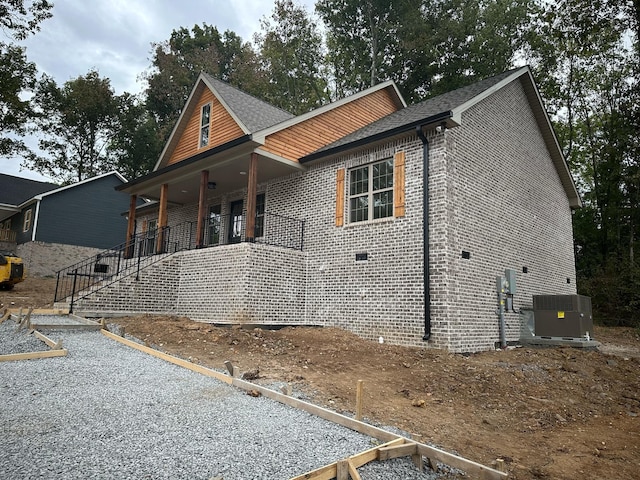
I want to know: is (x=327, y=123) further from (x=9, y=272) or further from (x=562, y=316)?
(x=9, y=272)

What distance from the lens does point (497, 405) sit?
5.96 m

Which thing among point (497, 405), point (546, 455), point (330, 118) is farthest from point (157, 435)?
point (330, 118)

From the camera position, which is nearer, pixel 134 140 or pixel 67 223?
pixel 67 223

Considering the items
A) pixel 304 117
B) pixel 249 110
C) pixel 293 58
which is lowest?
pixel 304 117

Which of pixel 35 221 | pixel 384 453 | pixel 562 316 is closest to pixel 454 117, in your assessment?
pixel 562 316

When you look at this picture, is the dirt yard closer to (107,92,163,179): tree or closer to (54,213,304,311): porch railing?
(54,213,304,311): porch railing

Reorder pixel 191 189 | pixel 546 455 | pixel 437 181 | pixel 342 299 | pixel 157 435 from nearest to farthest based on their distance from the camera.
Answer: pixel 157 435, pixel 546 455, pixel 437 181, pixel 342 299, pixel 191 189

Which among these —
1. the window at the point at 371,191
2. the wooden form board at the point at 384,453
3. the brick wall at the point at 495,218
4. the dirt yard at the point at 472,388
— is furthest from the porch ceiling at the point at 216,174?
the wooden form board at the point at 384,453

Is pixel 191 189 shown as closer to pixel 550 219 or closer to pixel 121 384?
pixel 121 384

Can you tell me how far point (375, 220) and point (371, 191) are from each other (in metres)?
0.83

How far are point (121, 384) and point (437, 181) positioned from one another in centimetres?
708

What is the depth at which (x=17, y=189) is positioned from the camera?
90.7 ft

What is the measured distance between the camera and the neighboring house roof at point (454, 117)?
955 cm

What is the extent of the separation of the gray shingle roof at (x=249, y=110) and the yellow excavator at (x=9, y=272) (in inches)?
401
